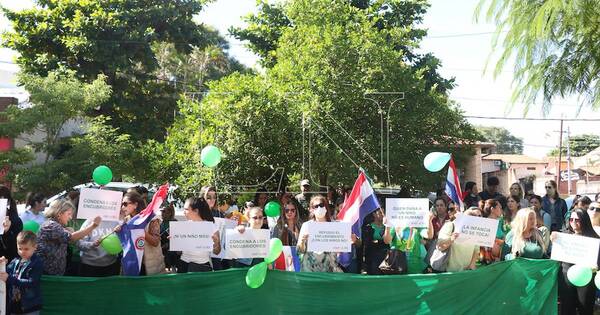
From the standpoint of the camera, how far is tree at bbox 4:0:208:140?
22.7 m

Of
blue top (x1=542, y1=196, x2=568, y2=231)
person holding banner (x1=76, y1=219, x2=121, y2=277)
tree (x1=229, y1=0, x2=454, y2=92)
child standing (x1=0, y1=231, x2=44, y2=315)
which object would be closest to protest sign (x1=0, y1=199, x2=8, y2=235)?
child standing (x1=0, y1=231, x2=44, y2=315)

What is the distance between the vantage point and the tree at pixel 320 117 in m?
14.2

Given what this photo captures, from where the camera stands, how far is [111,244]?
262 inches

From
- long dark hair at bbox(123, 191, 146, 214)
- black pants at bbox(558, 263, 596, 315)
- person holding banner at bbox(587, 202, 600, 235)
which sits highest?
long dark hair at bbox(123, 191, 146, 214)

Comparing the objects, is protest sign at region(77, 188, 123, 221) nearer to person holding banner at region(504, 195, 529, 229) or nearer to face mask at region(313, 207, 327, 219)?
face mask at region(313, 207, 327, 219)

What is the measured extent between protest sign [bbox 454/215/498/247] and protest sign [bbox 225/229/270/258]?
6.84 ft

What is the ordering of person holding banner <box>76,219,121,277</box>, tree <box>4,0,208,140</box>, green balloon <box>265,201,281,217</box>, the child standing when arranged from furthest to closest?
tree <box>4,0,208,140</box> < green balloon <box>265,201,281,217</box> < person holding banner <box>76,219,121,277</box> < the child standing

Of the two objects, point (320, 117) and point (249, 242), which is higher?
point (320, 117)

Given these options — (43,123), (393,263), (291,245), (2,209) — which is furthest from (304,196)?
(43,123)

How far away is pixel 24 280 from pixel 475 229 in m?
4.54

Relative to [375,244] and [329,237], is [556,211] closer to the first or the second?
[375,244]

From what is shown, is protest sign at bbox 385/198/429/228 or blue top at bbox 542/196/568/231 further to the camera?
blue top at bbox 542/196/568/231

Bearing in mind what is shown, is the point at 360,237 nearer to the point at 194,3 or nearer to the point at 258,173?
the point at 258,173

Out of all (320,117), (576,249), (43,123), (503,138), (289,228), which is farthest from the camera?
(503,138)
